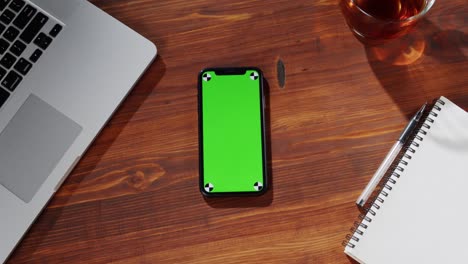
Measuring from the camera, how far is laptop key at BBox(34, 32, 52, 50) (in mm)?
818

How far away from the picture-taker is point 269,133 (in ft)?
2.75

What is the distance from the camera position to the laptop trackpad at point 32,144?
795mm

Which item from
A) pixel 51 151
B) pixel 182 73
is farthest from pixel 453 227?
pixel 51 151

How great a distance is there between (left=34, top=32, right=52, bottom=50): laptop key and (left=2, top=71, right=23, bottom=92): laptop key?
5 centimetres

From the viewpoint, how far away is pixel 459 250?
79 centimetres

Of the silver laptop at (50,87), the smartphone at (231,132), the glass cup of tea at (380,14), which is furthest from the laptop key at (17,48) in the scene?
the glass cup of tea at (380,14)

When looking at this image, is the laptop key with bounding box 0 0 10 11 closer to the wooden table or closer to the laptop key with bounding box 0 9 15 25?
the laptop key with bounding box 0 9 15 25

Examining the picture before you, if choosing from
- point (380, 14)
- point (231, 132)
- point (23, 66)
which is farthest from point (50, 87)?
point (380, 14)

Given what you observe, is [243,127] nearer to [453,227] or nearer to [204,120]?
[204,120]

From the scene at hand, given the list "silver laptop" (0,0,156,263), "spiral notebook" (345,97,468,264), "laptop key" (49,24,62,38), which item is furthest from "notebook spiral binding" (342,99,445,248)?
"laptop key" (49,24,62,38)

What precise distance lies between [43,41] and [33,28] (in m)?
0.02

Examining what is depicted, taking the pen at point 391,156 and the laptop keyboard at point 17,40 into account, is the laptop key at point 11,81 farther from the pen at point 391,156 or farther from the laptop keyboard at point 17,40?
the pen at point 391,156

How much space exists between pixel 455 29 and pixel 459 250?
31 centimetres

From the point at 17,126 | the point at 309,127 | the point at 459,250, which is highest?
the point at 17,126
